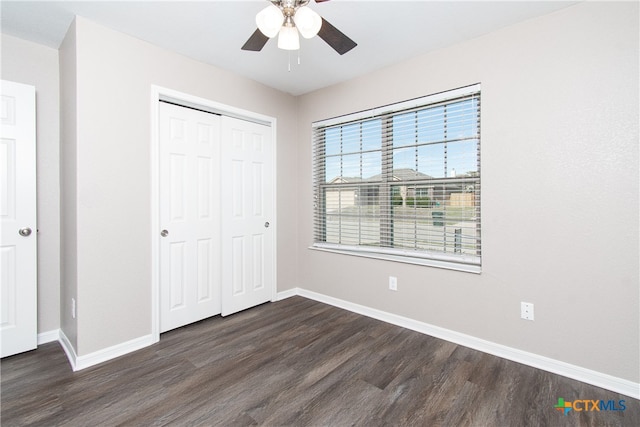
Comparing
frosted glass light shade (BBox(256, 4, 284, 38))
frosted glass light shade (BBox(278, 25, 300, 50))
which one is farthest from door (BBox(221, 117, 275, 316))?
frosted glass light shade (BBox(256, 4, 284, 38))

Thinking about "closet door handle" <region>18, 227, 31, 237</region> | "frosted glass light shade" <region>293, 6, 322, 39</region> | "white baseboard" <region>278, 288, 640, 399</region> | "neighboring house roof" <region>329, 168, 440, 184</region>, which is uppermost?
"frosted glass light shade" <region>293, 6, 322, 39</region>

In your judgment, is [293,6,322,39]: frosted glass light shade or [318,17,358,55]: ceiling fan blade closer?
[293,6,322,39]: frosted glass light shade

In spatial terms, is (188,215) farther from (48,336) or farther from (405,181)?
(405,181)

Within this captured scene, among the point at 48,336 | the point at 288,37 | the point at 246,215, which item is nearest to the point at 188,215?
the point at 246,215

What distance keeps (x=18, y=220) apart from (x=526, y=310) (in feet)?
12.8

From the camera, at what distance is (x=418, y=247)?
287cm

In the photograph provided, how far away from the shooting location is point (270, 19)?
59.2 inches

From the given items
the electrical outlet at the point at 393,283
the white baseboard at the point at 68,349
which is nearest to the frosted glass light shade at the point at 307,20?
the electrical outlet at the point at 393,283

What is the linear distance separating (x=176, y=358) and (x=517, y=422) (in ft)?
7.44

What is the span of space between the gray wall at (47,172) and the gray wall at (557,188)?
3.16m

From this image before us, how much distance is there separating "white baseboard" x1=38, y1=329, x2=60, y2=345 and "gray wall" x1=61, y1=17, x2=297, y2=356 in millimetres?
412

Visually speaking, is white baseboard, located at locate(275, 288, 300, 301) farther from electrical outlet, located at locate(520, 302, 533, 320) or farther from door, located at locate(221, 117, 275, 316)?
electrical outlet, located at locate(520, 302, 533, 320)

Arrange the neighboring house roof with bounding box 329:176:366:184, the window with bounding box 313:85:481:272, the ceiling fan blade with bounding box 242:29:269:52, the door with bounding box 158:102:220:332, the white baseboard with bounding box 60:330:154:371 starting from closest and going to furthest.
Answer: the ceiling fan blade with bounding box 242:29:269:52, the white baseboard with bounding box 60:330:154:371, the window with bounding box 313:85:481:272, the door with bounding box 158:102:220:332, the neighboring house roof with bounding box 329:176:366:184

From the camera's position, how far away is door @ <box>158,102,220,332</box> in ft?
8.85
